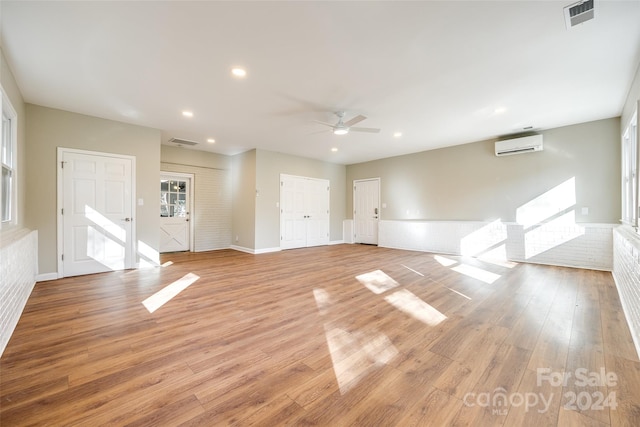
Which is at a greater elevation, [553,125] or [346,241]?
[553,125]

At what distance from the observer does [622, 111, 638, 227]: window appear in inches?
138

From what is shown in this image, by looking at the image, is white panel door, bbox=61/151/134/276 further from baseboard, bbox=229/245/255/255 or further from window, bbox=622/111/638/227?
window, bbox=622/111/638/227

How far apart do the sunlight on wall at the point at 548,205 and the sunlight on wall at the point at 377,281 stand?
3589mm

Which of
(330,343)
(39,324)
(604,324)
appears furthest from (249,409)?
(604,324)

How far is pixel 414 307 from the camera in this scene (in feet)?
9.80

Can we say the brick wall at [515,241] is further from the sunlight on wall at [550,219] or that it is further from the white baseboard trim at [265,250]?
the white baseboard trim at [265,250]

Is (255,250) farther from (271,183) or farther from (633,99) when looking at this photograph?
(633,99)

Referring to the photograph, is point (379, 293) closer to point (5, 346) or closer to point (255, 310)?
point (255, 310)

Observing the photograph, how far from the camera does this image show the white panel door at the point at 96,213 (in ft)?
14.2

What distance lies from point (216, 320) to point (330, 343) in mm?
1249

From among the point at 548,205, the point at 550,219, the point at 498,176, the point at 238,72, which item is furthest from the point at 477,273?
the point at 238,72

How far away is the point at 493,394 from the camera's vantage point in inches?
62.2

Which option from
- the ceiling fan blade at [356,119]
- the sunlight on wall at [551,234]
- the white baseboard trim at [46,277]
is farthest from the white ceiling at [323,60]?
the white baseboard trim at [46,277]

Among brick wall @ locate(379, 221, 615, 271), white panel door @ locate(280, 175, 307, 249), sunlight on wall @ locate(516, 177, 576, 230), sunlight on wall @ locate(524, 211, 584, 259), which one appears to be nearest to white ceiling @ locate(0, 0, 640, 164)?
sunlight on wall @ locate(516, 177, 576, 230)
